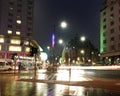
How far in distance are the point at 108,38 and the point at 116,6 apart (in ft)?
41.8

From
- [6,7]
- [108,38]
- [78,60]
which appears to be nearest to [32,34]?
[6,7]

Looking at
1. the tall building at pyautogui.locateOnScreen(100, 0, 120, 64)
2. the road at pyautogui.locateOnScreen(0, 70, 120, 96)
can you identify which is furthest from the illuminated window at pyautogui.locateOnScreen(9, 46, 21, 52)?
the road at pyautogui.locateOnScreen(0, 70, 120, 96)

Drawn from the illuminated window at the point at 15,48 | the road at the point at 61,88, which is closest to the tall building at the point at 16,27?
the illuminated window at the point at 15,48

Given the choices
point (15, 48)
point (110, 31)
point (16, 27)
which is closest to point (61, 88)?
point (15, 48)

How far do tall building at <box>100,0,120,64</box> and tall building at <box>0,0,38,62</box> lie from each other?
93.9ft

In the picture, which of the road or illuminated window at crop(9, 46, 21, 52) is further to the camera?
illuminated window at crop(9, 46, 21, 52)

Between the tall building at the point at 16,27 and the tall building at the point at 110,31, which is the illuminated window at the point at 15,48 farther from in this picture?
the tall building at the point at 110,31

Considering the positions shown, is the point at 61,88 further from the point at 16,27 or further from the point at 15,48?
the point at 16,27

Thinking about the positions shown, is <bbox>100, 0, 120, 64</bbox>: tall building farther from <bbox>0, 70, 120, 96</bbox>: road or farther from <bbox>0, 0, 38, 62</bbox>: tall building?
<bbox>0, 70, 120, 96</bbox>: road

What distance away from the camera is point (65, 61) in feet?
491

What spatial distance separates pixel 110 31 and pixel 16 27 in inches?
1437

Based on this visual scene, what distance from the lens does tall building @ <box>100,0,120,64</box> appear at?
95069 millimetres

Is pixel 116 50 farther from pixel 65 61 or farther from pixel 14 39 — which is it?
pixel 65 61

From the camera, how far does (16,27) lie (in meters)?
105
